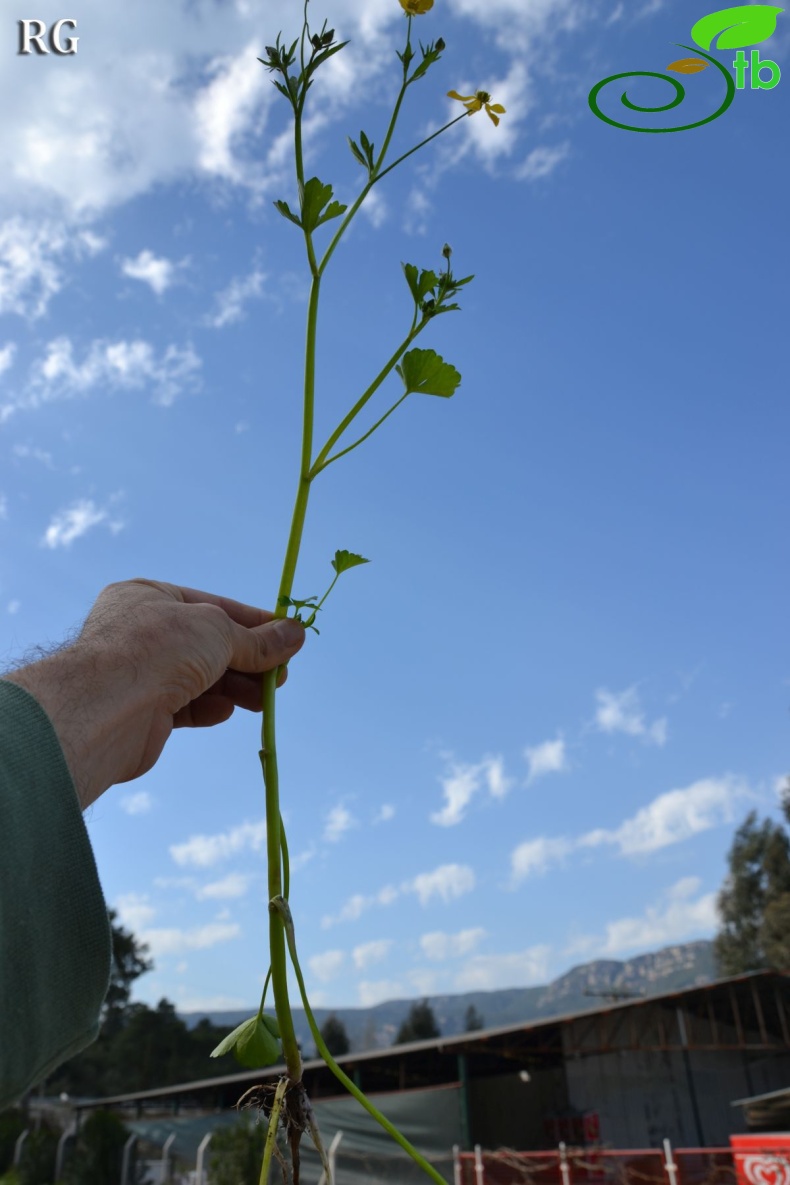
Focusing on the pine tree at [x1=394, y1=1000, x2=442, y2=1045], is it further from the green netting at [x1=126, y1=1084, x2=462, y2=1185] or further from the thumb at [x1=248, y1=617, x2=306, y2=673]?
the thumb at [x1=248, y1=617, x2=306, y2=673]

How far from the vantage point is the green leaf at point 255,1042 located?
0.64 meters

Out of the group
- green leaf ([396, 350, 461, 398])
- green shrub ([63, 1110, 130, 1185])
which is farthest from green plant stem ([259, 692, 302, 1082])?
green shrub ([63, 1110, 130, 1185])

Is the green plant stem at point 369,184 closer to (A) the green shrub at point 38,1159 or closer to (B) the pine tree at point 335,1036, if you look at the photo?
(A) the green shrub at point 38,1159

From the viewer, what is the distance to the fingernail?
2.64 ft

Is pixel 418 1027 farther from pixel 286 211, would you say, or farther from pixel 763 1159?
pixel 286 211

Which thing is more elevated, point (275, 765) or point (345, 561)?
point (345, 561)

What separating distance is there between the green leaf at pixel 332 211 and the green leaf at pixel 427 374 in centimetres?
12

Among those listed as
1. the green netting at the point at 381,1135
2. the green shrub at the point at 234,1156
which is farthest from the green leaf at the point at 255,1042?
the green shrub at the point at 234,1156

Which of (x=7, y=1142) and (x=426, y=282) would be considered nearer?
(x=426, y=282)

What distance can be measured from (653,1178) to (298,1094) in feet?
42.2

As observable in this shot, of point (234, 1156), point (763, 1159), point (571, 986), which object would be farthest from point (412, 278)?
point (571, 986)

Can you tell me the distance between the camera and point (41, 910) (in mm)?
563

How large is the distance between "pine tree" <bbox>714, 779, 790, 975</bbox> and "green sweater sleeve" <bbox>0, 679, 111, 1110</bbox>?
30.1 metres

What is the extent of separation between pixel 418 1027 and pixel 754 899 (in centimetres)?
1284
